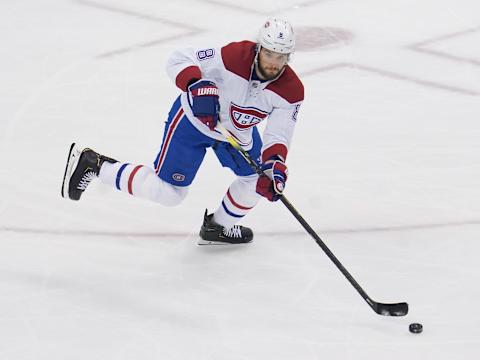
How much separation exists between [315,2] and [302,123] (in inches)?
79.0

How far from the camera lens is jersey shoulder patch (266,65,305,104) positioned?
11.2ft

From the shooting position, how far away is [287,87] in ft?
11.2

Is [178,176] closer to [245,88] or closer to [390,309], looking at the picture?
[245,88]

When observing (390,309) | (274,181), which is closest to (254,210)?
(274,181)

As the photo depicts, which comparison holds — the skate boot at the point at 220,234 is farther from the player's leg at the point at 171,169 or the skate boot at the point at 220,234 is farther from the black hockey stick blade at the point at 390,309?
the black hockey stick blade at the point at 390,309

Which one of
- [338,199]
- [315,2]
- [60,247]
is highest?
[315,2]

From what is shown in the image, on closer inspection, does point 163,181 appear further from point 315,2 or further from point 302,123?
point 315,2

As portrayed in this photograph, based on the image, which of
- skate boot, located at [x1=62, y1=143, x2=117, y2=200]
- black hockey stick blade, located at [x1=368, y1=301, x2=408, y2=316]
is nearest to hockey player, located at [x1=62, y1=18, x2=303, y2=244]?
skate boot, located at [x1=62, y1=143, x2=117, y2=200]

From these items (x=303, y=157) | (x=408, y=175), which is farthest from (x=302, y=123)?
(x=408, y=175)

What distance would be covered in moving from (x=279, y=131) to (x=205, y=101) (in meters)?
0.30

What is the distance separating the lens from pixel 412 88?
532cm

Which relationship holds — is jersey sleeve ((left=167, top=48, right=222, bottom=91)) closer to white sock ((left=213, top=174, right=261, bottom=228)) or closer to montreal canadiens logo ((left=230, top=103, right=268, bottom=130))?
montreal canadiens logo ((left=230, top=103, right=268, bottom=130))

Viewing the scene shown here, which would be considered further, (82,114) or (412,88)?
(412,88)

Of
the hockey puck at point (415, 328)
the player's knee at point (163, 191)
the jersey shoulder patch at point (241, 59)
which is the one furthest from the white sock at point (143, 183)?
the hockey puck at point (415, 328)
